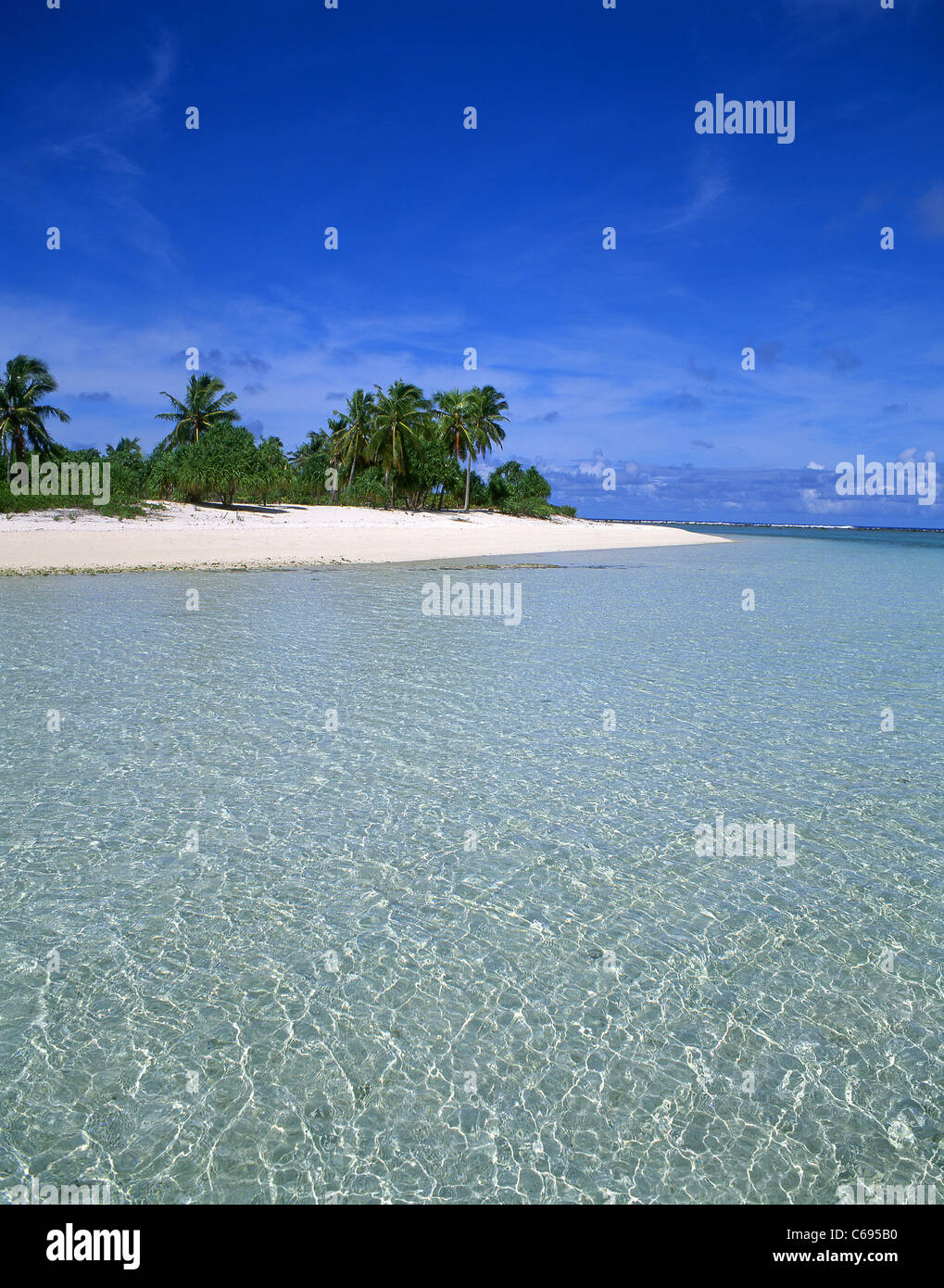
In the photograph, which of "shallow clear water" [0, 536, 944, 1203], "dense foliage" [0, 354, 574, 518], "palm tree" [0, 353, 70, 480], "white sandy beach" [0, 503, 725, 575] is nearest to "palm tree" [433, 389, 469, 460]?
"dense foliage" [0, 354, 574, 518]

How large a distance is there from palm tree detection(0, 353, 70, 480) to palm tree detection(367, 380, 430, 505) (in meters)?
21.7

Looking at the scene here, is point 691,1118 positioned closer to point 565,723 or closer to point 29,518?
point 565,723

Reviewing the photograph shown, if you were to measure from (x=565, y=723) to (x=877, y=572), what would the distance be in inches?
1240

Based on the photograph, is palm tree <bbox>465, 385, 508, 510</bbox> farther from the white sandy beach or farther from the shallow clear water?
the shallow clear water

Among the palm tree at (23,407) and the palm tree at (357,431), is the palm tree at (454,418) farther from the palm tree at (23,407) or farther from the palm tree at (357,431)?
the palm tree at (23,407)

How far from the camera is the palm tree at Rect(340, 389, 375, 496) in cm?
6397

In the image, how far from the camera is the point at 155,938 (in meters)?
3.99

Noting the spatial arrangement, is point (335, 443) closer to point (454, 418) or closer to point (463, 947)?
point (454, 418)

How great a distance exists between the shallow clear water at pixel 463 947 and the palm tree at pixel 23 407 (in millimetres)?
51062

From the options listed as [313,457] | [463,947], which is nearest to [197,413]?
[313,457]

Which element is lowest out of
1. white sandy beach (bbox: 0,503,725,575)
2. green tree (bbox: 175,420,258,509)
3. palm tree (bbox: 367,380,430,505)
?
white sandy beach (bbox: 0,503,725,575)

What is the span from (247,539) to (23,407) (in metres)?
28.4

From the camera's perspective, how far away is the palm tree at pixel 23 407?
2000 inches

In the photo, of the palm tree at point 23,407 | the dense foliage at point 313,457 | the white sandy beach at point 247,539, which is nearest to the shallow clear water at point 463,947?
the white sandy beach at point 247,539
